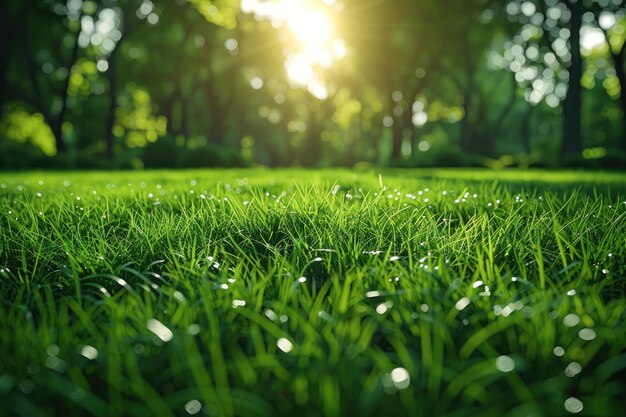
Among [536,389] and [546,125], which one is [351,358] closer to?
[536,389]

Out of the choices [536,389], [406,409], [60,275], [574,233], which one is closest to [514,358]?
[536,389]

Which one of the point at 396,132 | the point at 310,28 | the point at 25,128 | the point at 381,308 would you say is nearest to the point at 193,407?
the point at 381,308

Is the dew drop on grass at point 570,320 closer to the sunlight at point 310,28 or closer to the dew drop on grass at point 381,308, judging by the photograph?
the dew drop on grass at point 381,308

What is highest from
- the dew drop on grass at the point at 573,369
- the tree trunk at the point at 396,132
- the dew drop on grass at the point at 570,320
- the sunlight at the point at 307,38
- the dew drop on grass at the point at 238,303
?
the sunlight at the point at 307,38

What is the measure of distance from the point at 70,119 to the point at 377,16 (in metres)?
22.9

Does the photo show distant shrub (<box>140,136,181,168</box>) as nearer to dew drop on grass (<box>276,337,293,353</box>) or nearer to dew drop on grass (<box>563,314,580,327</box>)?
dew drop on grass (<box>276,337,293,353</box>)

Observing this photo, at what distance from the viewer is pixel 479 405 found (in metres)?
1.33

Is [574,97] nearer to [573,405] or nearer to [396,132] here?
[396,132]

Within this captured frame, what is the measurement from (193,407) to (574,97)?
21669mm

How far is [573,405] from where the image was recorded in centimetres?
125

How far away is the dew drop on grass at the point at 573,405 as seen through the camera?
1230mm

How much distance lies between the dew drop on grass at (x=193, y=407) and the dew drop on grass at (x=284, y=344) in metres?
0.31

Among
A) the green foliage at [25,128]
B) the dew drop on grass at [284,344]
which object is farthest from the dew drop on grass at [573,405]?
the green foliage at [25,128]

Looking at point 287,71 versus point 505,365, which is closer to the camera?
point 505,365
